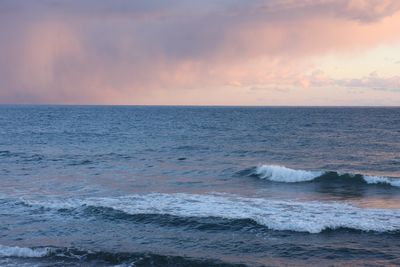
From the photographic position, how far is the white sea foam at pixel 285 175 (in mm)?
33688

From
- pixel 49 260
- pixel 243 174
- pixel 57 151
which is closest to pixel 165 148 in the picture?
pixel 57 151

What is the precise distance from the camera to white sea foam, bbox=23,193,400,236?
64.6ft

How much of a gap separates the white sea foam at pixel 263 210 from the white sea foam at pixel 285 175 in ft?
27.2

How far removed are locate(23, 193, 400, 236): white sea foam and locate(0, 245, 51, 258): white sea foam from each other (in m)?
6.36

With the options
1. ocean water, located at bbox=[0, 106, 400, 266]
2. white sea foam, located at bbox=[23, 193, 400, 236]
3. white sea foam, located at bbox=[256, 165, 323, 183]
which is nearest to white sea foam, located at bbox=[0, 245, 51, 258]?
ocean water, located at bbox=[0, 106, 400, 266]

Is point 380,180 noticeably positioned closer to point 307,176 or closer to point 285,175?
point 307,176

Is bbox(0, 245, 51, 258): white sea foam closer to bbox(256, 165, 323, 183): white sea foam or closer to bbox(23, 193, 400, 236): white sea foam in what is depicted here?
bbox(23, 193, 400, 236): white sea foam

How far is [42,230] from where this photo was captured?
19.8 m

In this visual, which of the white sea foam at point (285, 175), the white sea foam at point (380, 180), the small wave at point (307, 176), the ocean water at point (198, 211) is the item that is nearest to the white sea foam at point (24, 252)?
the ocean water at point (198, 211)

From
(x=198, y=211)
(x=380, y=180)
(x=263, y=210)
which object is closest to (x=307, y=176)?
(x=380, y=180)

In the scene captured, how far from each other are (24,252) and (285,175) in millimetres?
22863

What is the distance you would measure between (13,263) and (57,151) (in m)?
37.4

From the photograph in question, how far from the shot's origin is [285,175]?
34.6 metres

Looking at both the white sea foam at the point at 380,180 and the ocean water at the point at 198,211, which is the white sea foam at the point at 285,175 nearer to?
Answer: the ocean water at the point at 198,211
